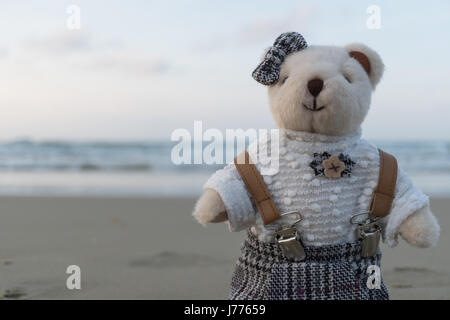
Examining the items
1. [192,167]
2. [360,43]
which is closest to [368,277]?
[360,43]

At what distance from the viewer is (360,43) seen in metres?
2.60

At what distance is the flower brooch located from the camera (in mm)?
2402

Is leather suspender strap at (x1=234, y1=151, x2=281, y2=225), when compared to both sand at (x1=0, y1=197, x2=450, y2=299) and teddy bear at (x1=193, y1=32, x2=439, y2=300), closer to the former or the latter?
teddy bear at (x1=193, y1=32, x2=439, y2=300)

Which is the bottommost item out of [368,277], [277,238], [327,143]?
[368,277]

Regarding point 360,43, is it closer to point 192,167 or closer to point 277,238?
point 277,238

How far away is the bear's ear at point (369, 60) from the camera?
2.55m

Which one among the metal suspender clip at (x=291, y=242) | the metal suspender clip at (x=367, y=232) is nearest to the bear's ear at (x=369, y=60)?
the metal suspender clip at (x=367, y=232)

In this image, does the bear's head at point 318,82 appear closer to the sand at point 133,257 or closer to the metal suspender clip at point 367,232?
the metal suspender clip at point 367,232

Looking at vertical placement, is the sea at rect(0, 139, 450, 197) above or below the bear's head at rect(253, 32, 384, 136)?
below

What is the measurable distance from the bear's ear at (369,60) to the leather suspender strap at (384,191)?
1.30 ft

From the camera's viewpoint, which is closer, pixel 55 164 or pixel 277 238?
pixel 277 238

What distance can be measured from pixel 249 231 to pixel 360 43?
998mm

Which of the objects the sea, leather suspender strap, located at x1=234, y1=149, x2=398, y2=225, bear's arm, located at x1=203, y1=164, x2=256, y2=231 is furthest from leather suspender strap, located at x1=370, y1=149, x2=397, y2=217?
the sea

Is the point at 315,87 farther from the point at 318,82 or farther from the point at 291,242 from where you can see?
the point at 291,242
